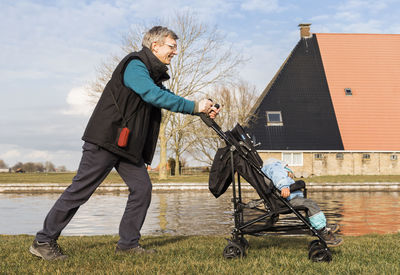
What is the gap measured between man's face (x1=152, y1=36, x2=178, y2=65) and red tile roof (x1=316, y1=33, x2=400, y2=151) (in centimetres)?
3011

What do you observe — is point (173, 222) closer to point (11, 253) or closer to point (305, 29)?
point (11, 253)

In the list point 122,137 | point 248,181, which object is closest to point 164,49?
point 122,137

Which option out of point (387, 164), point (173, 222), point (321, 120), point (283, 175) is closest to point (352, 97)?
point (321, 120)

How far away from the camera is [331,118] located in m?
33.5

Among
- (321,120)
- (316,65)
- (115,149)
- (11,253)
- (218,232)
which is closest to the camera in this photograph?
(115,149)

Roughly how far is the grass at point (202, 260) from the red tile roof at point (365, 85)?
1155 inches

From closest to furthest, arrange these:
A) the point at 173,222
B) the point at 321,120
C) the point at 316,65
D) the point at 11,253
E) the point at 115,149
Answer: the point at 115,149
the point at 11,253
the point at 173,222
the point at 321,120
the point at 316,65

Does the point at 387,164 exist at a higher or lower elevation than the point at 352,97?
lower

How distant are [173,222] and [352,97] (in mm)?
27444

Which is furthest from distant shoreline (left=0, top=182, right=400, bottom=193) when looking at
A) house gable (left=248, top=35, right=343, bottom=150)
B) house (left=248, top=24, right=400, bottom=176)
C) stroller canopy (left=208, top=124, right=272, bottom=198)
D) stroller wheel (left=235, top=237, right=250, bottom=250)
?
stroller canopy (left=208, top=124, right=272, bottom=198)

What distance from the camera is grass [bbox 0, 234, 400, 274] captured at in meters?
3.80

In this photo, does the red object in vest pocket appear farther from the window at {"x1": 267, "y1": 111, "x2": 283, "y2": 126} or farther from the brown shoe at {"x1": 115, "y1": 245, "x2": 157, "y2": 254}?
the window at {"x1": 267, "y1": 111, "x2": 283, "y2": 126}

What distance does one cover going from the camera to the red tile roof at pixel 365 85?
33312mm

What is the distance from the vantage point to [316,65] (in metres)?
35.8
